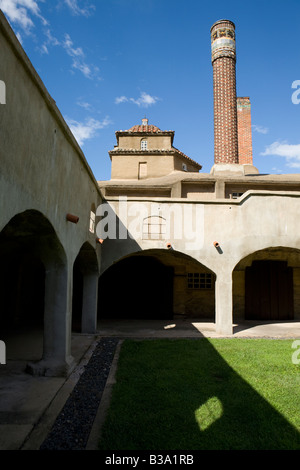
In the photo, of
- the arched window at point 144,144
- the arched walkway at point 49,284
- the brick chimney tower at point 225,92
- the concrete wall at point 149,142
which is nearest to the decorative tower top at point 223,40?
the brick chimney tower at point 225,92

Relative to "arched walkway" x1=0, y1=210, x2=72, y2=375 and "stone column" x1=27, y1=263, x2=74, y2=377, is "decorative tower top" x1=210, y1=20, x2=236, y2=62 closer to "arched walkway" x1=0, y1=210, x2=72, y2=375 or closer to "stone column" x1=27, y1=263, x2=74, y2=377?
"arched walkway" x1=0, y1=210, x2=72, y2=375

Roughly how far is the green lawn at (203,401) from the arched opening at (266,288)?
6.08 meters

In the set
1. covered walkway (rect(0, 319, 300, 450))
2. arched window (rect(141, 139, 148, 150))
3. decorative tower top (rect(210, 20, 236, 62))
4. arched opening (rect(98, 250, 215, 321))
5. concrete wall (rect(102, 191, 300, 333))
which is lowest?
covered walkway (rect(0, 319, 300, 450))

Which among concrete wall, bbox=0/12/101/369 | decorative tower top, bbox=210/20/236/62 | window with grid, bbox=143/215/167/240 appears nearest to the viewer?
concrete wall, bbox=0/12/101/369

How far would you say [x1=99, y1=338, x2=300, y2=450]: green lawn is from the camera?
3727 mm

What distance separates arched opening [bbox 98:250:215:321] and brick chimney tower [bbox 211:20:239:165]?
868 centimetres

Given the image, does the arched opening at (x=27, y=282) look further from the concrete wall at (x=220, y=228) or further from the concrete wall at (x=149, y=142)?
the concrete wall at (x=149, y=142)

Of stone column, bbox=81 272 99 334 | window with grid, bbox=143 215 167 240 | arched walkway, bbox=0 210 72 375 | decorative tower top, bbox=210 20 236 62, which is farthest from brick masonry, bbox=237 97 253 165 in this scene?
arched walkway, bbox=0 210 72 375

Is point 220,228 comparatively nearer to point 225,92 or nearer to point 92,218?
point 92,218

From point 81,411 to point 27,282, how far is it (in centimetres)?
882

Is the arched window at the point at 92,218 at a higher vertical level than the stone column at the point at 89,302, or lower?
higher

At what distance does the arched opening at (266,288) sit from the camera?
1410cm
